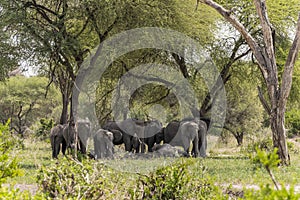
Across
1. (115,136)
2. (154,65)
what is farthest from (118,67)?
(115,136)

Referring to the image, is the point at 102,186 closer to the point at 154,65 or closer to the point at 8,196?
the point at 8,196

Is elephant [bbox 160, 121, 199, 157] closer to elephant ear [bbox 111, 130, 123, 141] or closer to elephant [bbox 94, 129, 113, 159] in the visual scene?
→ elephant ear [bbox 111, 130, 123, 141]

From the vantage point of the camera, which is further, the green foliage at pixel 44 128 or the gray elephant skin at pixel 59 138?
the green foliage at pixel 44 128

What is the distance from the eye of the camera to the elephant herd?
1638cm

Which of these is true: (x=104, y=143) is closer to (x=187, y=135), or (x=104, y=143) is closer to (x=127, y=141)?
(x=127, y=141)

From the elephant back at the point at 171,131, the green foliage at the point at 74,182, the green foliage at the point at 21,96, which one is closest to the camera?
the green foliage at the point at 74,182

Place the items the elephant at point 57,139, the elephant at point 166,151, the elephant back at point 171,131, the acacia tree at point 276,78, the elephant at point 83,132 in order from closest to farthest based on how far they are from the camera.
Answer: the acacia tree at point 276,78 < the elephant at point 83,132 < the elephant at point 166,151 < the elephant at point 57,139 < the elephant back at point 171,131

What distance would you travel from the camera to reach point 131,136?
19.3 m

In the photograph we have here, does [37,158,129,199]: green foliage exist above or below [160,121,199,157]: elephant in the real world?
below

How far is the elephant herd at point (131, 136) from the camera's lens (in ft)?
53.7

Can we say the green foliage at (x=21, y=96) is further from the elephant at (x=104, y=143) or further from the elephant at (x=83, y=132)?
the elephant at (x=83, y=132)

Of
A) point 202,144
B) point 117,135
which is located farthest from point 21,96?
point 202,144

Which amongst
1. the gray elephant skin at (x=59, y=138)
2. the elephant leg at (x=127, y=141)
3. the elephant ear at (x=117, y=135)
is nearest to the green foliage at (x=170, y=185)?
the gray elephant skin at (x=59, y=138)

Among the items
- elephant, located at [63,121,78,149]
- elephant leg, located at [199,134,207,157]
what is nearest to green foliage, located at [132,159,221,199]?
elephant, located at [63,121,78,149]
